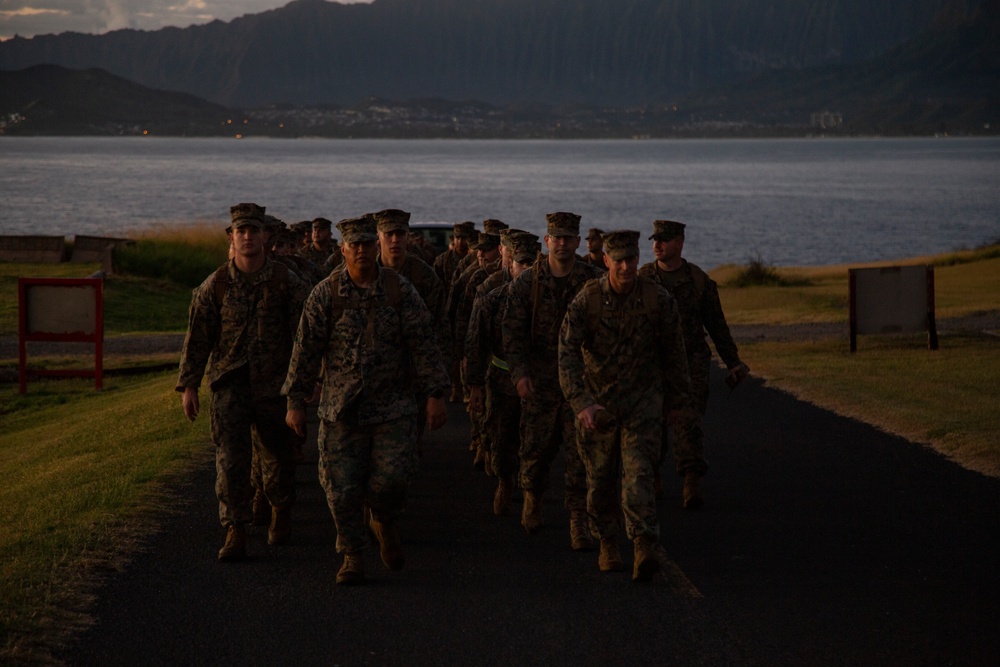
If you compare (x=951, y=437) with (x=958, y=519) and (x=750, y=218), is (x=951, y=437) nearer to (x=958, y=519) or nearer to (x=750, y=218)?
(x=958, y=519)

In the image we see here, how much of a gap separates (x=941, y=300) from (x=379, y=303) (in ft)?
76.1

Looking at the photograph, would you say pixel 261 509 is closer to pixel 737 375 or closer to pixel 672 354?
pixel 672 354

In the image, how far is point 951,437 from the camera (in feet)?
42.6

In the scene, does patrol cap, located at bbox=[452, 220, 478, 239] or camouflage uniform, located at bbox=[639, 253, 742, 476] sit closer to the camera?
camouflage uniform, located at bbox=[639, 253, 742, 476]

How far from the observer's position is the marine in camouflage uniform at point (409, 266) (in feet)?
30.9

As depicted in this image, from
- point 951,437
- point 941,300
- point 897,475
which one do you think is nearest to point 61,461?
point 897,475

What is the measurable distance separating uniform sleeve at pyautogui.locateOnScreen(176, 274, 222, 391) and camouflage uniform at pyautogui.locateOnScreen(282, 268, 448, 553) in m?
0.88

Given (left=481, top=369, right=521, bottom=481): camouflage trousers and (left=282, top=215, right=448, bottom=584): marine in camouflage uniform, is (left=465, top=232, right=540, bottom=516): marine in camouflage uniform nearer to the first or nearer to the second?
(left=481, top=369, right=521, bottom=481): camouflage trousers

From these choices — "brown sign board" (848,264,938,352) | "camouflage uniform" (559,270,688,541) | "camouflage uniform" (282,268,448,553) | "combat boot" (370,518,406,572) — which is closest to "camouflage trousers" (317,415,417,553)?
"camouflage uniform" (282,268,448,553)

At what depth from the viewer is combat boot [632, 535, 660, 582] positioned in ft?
25.6

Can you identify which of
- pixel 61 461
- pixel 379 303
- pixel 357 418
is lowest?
pixel 61 461

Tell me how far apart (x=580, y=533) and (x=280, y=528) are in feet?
6.75

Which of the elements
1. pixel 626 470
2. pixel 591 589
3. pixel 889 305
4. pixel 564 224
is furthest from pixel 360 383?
pixel 889 305

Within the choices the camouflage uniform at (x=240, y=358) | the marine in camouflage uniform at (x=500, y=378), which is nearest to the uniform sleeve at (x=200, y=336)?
the camouflage uniform at (x=240, y=358)
